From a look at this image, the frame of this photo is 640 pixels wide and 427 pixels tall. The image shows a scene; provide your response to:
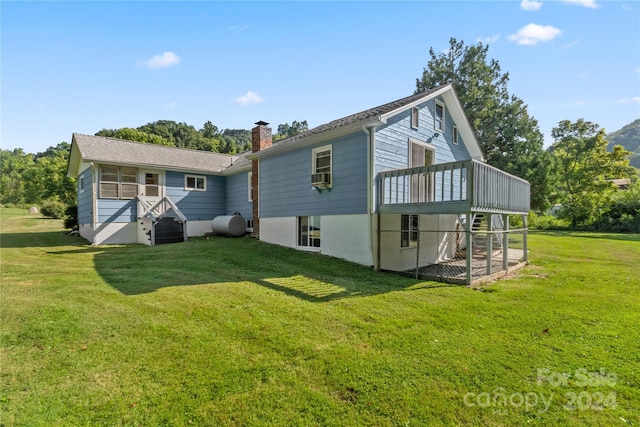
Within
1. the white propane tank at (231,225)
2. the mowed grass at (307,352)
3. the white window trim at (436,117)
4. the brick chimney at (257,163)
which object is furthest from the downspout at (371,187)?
the white propane tank at (231,225)

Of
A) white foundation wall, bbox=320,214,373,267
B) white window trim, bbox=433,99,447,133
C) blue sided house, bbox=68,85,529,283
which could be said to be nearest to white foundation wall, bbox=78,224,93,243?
blue sided house, bbox=68,85,529,283

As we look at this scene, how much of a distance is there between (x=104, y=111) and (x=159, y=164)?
397 cm

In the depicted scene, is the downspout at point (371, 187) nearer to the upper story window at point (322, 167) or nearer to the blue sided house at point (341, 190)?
the blue sided house at point (341, 190)

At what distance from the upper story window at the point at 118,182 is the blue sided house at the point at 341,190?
0.05m

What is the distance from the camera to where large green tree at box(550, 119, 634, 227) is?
95.1ft

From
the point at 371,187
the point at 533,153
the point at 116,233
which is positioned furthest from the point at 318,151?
the point at 533,153

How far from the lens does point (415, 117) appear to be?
450 inches

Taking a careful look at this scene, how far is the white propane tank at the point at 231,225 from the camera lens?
15.3m

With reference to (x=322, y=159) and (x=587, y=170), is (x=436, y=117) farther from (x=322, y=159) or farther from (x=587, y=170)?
(x=587, y=170)

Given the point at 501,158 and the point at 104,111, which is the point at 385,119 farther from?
the point at 501,158

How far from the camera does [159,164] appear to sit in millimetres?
15438

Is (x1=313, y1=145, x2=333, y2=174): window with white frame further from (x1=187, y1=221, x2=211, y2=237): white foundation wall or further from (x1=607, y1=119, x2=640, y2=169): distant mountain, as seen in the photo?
(x1=607, y1=119, x2=640, y2=169): distant mountain

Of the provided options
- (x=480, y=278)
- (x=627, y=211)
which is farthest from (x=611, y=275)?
(x=627, y=211)

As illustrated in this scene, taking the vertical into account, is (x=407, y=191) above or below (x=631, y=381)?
above
